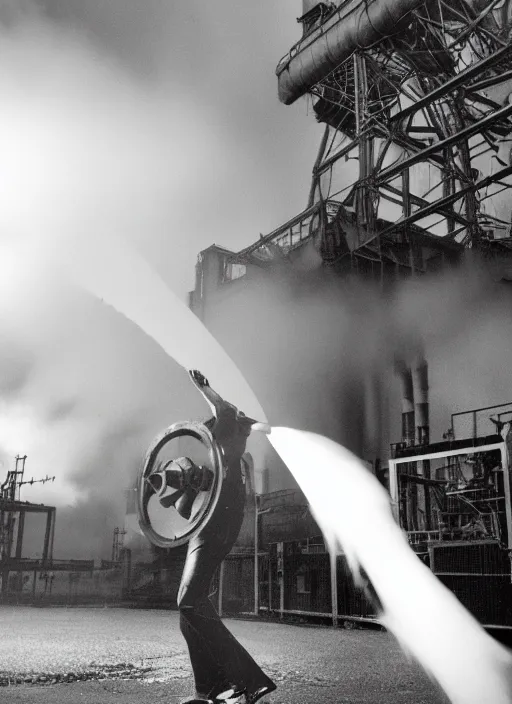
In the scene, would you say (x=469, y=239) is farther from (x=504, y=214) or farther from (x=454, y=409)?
(x=454, y=409)

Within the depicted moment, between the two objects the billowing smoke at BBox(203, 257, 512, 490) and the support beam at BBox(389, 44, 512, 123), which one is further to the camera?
the billowing smoke at BBox(203, 257, 512, 490)

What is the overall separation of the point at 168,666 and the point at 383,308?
2087 centimetres

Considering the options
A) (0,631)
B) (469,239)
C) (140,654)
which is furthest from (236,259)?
(140,654)

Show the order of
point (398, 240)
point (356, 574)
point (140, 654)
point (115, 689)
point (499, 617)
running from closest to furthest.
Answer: point (115, 689), point (140, 654), point (499, 617), point (356, 574), point (398, 240)

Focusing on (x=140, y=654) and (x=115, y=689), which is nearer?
(x=115, y=689)

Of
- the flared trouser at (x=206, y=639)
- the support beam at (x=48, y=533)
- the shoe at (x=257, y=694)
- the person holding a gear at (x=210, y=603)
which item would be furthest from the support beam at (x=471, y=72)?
the support beam at (x=48, y=533)

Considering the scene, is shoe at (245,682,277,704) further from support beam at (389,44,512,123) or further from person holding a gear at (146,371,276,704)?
support beam at (389,44,512,123)

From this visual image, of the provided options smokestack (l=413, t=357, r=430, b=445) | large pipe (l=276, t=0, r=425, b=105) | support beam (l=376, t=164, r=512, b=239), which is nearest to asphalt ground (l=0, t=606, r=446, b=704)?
smokestack (l=413, t=357, r=430, b=445)

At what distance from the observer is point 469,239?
2455cm

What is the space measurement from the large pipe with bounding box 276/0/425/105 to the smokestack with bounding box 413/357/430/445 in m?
11.7

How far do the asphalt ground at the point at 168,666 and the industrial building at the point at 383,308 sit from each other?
3.52 meters

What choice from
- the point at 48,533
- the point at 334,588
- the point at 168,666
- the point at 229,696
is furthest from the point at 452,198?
the point at 48,533

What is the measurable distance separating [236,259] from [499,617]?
64.3 ft

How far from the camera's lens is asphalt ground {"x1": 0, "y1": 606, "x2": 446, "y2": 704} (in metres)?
5.74
